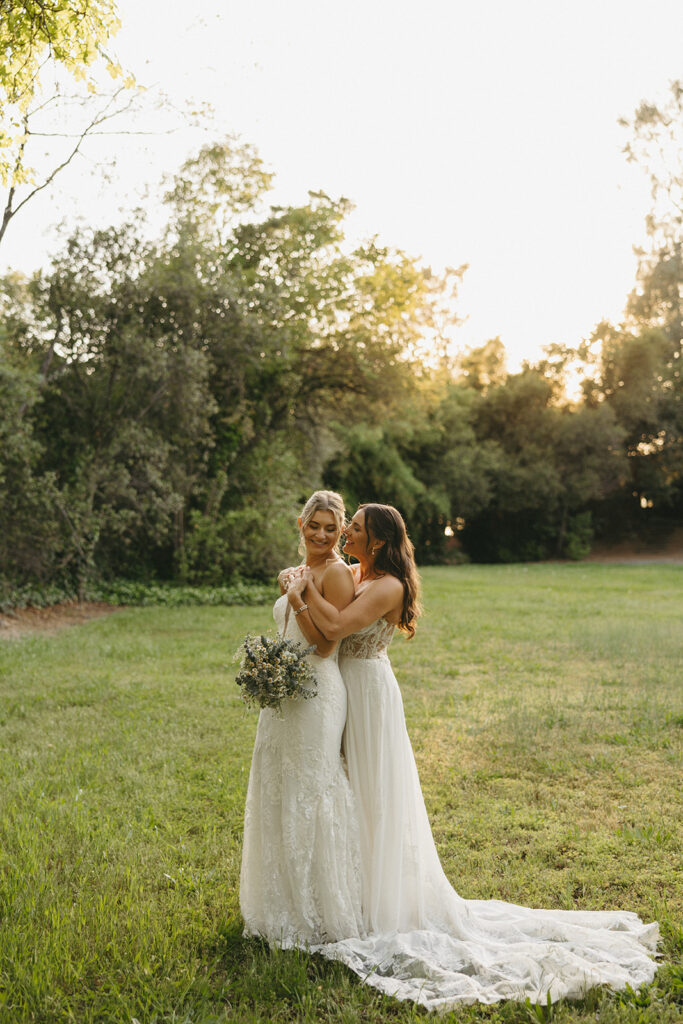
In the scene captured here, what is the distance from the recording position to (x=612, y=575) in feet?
82.3

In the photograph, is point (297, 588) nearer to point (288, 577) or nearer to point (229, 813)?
point (288, 577)

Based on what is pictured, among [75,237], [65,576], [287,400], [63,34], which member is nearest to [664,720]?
[63,34]

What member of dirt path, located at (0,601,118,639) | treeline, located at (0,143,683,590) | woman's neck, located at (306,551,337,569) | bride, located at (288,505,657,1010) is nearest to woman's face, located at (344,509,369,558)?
bride, located at (288,505,657,1010)

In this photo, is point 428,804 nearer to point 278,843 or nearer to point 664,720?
point 278,843

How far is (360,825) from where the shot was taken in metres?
3.74

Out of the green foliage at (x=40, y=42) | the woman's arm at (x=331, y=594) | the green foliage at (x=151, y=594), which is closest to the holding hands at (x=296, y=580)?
the woman's arm at (x=331, y=594)

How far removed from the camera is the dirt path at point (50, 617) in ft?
42.2

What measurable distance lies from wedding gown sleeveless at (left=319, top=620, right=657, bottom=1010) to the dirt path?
9859mm

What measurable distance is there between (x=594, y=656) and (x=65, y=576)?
9862 mm

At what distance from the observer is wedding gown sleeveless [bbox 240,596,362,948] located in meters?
3.61

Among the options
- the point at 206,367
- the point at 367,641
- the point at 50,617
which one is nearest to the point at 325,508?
the point at 367,641

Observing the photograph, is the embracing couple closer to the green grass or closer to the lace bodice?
the lace bodice

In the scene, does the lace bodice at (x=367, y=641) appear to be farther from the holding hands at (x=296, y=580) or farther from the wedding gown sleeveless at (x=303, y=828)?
the holding hands at (x=296, y=580)

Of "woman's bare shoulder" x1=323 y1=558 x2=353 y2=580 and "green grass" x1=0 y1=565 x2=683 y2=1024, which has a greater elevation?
"woman's bare shoulder" x1=323 y1=558 x2=353 y2=580
